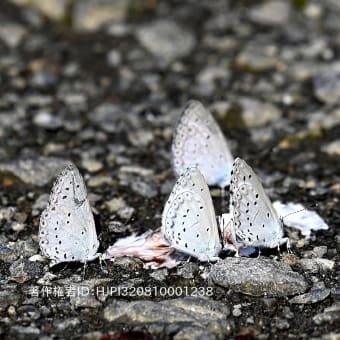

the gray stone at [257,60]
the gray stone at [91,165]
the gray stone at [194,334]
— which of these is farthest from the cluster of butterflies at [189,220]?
the gray stone at [257,60]

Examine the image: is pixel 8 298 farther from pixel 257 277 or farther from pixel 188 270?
pixel 257 277

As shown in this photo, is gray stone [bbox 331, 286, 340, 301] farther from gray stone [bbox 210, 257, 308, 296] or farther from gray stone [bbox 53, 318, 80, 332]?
gray stone [bbox 53, 318, 80, 332]

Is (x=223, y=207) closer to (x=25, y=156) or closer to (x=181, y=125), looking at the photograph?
(x=181, y=125)

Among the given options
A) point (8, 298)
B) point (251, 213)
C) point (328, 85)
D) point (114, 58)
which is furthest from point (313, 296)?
point (114, 58)

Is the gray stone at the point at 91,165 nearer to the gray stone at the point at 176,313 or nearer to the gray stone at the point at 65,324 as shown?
the gray stone at the point at 176,313

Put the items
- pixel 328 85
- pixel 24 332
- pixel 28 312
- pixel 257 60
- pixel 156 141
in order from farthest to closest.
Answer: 1. pixel 257 60
2. pixel 328 85
3. pixel 156 141
4. pixel 28 312
5. pixel 24 332

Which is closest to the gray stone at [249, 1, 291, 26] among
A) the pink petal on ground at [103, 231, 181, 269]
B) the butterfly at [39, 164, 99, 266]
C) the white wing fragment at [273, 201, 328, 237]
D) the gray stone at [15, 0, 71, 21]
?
the gray stone at [15, 0, 71, 21]

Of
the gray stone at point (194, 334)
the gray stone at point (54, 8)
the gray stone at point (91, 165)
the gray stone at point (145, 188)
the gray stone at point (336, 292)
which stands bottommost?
the gray stone at point (194, 334)
